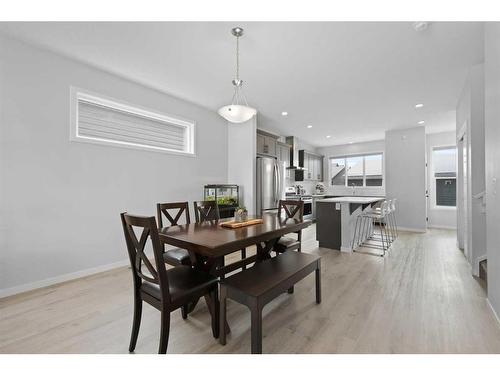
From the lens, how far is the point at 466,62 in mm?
2795

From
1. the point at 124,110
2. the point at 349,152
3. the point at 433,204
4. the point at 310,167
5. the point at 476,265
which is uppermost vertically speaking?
the point at 349,152

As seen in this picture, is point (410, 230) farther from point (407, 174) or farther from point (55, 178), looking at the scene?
point (55, 178)

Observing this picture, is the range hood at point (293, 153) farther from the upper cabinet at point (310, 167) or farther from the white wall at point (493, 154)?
the white wall at point (493, 154)

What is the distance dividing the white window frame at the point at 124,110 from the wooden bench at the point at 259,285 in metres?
2.60

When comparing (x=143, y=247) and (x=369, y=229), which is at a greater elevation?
(x=143, y=247)

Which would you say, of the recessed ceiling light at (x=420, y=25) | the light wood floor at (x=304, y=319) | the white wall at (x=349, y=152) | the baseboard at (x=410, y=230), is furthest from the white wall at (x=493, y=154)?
the white wall at (x=349, y=152)

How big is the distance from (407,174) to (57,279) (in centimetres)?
726

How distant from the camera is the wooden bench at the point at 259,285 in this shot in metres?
1.46

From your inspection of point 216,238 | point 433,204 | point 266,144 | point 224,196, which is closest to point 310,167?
point 266,144

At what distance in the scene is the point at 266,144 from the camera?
537 cm

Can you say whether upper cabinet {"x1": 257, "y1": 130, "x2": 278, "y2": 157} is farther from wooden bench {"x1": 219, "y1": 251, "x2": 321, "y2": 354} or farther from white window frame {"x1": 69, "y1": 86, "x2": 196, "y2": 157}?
wooden bench {"x1": 219, "y1": 251, "x2": 321, "y2": 354}
